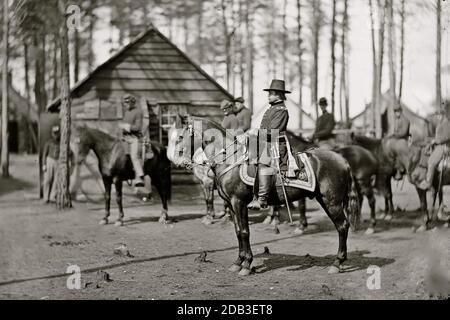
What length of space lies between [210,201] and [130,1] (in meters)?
17.2

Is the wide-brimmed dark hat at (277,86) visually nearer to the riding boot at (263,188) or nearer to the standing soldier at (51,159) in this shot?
the riding boot at (263,188)

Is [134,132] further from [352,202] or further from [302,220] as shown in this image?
[352,202]

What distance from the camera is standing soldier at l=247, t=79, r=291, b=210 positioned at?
316 inches

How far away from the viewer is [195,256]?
9.34 m

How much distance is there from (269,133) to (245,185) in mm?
903

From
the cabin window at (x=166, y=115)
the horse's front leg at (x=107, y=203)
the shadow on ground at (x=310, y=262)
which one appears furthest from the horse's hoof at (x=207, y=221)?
the cabin window at (x=166, y=115)

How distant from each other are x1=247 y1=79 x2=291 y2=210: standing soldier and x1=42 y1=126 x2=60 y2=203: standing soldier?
10.2 metres

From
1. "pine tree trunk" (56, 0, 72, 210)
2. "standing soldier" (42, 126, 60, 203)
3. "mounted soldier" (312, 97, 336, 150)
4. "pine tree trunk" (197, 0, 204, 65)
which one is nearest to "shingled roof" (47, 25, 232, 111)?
"standing soldier" (42, 126, 60, 203)

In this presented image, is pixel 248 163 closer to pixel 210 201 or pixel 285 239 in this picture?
pixel 285 239

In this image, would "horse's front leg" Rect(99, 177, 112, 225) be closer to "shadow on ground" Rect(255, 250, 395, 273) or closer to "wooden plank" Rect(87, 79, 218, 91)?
"shadow on ground" Rect(255, 250, 395, 273)

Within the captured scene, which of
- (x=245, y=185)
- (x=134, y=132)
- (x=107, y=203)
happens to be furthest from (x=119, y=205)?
(x=245, y=185)

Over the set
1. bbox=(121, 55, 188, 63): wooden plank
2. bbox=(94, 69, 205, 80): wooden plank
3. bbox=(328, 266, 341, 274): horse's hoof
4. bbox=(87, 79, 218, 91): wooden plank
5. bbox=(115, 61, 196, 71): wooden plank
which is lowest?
bbox=(328, 266, 341, 274): horse's hoof

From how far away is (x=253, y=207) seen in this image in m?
8.34
